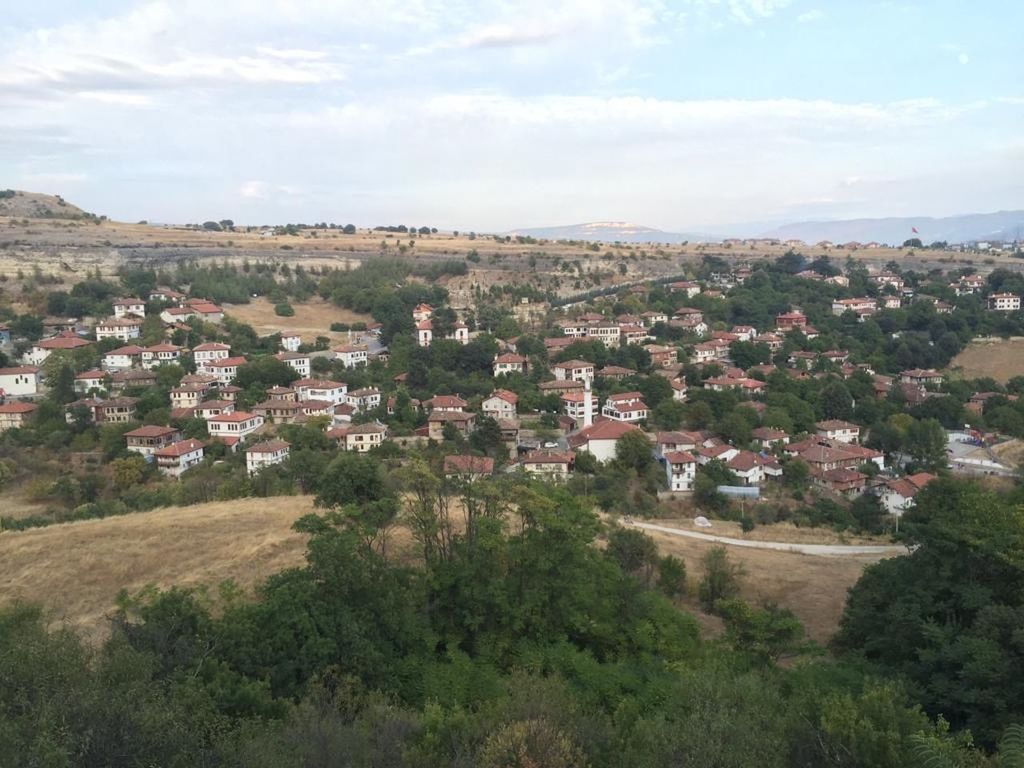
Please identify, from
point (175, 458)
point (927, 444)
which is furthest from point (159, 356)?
point (927, 444)

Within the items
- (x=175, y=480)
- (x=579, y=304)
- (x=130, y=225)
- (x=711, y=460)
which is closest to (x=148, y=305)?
(x=175, y=480)

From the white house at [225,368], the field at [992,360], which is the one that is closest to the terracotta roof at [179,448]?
the white house at [225,368]

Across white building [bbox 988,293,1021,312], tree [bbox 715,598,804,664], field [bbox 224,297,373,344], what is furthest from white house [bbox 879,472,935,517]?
white building [bbox 988,293,1021,312]

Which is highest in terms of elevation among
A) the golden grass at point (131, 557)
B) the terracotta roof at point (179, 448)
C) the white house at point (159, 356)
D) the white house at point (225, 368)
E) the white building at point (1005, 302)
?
the white building at point (1005, 302)

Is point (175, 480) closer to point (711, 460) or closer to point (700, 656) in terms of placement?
point (711, 460)

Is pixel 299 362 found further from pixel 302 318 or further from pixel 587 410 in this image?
pixel 587 410

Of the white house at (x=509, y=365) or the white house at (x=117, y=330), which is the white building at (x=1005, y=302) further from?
the white house at (x=117, y=330)
